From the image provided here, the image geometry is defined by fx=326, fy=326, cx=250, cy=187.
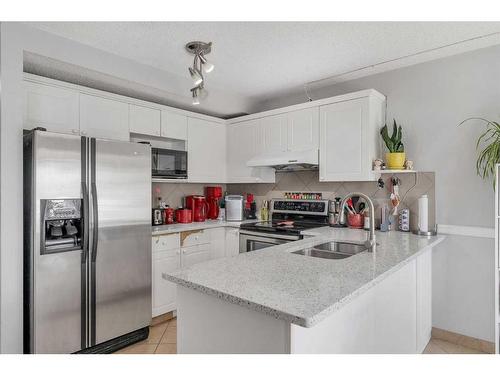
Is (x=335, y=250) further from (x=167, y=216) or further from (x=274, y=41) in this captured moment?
(x=167, y=216)

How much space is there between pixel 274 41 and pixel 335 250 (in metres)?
1.62

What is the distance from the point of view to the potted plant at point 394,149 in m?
2.78

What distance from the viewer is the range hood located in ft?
10.6

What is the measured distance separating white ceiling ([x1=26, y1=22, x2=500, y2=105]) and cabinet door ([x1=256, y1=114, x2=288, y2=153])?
23.1 inches

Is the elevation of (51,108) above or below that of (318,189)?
above

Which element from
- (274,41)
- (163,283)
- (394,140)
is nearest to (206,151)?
(163,283)

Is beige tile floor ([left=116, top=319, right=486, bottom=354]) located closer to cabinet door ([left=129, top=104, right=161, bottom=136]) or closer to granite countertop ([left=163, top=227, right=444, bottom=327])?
granite countertop ([left=163, top=227, right=444, bottom=327])

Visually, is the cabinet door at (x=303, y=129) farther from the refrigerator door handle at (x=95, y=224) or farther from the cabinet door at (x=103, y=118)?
the refrigerator door handle at (x=95, y=224)

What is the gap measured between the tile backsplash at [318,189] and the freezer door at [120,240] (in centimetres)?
92

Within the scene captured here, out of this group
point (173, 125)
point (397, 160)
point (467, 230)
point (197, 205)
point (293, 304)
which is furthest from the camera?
point (197, 205)

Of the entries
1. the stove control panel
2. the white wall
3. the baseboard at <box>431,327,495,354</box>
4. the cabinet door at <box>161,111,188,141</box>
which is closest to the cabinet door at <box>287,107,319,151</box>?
the stove control panel

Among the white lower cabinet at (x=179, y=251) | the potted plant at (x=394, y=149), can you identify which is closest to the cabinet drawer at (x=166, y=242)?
the white lower cabinet at (x=179, y=251)

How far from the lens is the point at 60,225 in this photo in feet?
7.39
